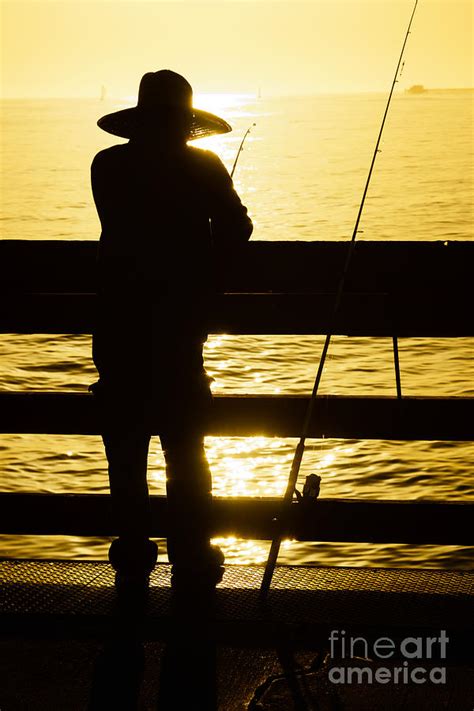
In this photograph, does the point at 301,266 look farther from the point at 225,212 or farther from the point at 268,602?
the point at 268,602

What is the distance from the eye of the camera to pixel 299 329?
3.82 metres

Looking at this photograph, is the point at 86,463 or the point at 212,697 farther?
the point at 86,463

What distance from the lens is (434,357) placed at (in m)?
17.0

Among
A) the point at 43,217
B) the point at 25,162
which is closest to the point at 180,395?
the point at 43,217

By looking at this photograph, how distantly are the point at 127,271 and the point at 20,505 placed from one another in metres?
1.09

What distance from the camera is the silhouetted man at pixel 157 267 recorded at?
11.1ft

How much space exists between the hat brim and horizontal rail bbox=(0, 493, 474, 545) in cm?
132

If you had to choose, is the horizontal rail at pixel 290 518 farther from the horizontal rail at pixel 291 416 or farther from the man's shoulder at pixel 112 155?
the man's shoulder at pixel 112 155

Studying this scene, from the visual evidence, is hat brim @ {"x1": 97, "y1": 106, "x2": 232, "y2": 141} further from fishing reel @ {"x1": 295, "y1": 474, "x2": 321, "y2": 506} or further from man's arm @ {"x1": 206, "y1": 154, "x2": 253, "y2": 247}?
fishing reel @ {"x1": 295, "y1": 474, "x2": 321, "y2": 506}

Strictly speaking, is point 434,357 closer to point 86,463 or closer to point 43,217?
point 86,463

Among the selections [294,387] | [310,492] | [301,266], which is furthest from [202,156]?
[294,387]

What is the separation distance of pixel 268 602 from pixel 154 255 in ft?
4.19

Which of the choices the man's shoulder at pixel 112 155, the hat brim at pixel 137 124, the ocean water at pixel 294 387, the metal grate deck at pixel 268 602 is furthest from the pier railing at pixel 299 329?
the ocean water at pixel 294 387

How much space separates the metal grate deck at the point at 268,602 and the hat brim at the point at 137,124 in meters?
1.59
